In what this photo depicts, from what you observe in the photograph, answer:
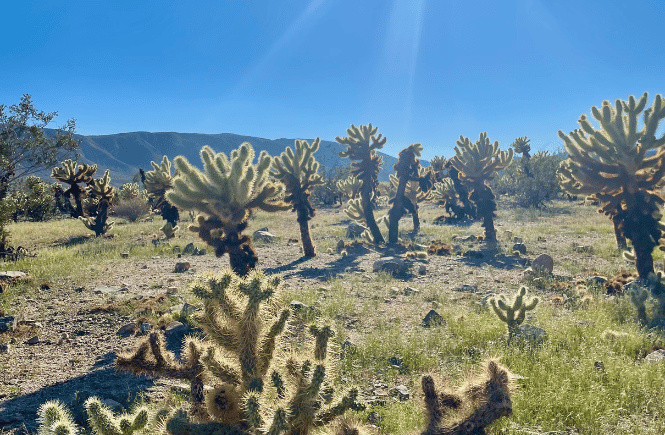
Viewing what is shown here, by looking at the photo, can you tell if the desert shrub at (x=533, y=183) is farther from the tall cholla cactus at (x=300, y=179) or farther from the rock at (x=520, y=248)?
the tall cholla cactus at (x=300, y=179)

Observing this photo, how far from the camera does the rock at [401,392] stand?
14.8 ft

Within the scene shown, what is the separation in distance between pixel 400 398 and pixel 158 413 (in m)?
2.82

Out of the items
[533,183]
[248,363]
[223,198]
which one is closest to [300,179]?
[223,198]

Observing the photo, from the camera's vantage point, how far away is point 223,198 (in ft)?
28.7

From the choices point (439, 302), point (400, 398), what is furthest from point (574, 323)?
point (400, 398)

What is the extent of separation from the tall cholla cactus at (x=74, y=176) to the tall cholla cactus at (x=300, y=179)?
34.3 ft

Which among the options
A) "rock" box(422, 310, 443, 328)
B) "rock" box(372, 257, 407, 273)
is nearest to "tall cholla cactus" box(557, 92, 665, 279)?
"rock" box(372, 257, 407, 273)

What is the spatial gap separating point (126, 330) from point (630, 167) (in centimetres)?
1151

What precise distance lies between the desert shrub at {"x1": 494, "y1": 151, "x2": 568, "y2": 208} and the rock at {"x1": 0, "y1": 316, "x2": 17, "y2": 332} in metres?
31.1

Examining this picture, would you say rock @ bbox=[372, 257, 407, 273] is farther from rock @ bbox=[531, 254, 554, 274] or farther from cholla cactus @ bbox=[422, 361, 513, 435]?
cholla cactus @ bbox=[422, 361, 513, 435]

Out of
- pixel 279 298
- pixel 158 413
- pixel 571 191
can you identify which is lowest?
pixel 158 413

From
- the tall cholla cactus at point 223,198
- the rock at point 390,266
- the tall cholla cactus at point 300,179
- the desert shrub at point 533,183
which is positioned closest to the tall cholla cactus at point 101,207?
the tall cholla cactus at point 300,179

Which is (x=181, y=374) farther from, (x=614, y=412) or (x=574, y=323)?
(x=574, y=323)

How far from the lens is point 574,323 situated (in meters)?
6.39
